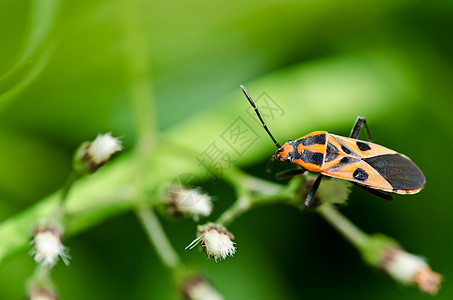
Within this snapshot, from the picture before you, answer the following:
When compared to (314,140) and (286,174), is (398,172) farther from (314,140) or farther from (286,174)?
(286,174)

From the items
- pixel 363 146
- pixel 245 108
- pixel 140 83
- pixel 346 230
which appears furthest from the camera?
pixel 245 108

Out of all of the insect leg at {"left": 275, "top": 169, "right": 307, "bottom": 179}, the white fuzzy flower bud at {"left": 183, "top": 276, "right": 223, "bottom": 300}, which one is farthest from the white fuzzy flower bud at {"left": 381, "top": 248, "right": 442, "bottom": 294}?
the white fuzzy flower bud at {"left": 183, "top": 276, "right": 223, "bottom": 300}

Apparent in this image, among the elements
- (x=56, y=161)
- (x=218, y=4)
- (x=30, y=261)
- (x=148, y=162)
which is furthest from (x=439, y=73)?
(x=30, y=261)

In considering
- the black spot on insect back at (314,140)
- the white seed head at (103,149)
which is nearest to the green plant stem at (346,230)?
the black spot on insect back at (314,140)

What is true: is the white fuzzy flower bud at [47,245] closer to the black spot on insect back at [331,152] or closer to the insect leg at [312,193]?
the insect leg at [312,193]

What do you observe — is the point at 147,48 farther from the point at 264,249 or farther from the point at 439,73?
the point at 439,73

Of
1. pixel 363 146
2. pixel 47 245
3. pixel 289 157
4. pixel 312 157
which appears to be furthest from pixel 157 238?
pixel 363 146

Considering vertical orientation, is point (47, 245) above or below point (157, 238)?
above
